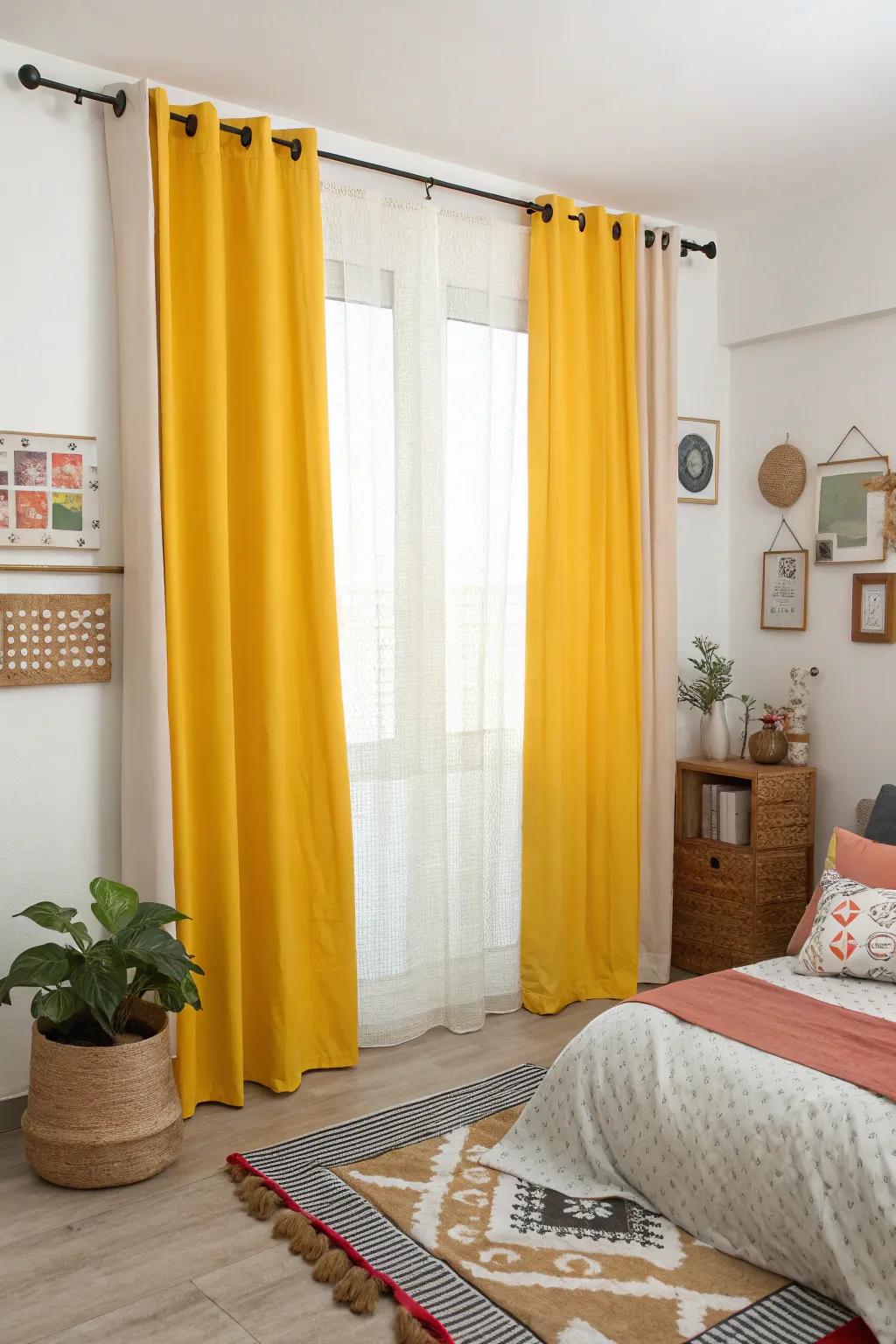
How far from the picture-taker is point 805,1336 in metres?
2.18

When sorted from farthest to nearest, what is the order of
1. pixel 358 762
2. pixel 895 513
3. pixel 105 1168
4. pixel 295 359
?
1. pixel 895 513
2. pixel 358 762
3. pixel 295 359
4. pixel 105 1168

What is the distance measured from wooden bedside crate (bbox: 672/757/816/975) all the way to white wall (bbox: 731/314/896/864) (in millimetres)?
176

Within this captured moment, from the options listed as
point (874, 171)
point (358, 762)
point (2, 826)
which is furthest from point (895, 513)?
point (2, 826)

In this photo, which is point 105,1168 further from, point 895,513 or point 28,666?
point 895,513

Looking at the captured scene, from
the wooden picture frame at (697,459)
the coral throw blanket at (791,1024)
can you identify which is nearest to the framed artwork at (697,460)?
the wooden picture frame at (697,459)

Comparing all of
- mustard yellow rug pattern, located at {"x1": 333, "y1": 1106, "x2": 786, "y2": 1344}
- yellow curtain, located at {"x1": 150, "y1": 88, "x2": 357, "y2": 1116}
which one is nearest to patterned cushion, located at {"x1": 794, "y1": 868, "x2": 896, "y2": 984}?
mustard yellow rug pattern, located at {"x1": 333, "y1": 1106, "x2": 786, "y2": 1344}

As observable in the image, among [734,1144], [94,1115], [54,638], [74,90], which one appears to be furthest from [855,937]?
[74,90]

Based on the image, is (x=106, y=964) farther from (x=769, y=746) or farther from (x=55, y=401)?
(x=769, y=746)

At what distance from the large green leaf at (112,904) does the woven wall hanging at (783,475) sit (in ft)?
8.81

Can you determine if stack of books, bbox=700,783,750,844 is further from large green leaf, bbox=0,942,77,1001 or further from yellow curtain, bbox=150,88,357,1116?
large green leaf, bbox=0,942,77,1001

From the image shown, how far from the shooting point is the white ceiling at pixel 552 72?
2.73 metres

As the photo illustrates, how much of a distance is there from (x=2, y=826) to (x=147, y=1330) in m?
1.31

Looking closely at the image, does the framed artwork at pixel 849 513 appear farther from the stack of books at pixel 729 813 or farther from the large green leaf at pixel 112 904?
the large green leaf at pixel 112 904

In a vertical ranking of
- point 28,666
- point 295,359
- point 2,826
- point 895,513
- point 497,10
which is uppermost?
point 497,10
